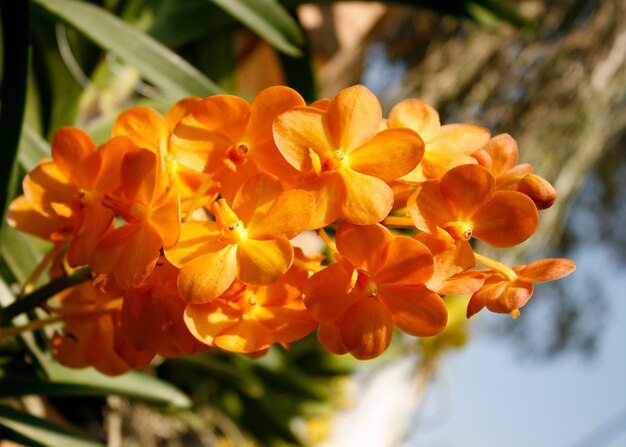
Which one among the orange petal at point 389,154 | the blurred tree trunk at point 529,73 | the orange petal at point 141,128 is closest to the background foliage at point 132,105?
the orange petal at point 141,128

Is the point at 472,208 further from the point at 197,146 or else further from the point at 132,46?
the point at 132,46

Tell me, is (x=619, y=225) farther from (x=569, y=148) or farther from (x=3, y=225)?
(x=3, y=225)

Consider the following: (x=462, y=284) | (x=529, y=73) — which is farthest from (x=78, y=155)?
(x=529, y=73)

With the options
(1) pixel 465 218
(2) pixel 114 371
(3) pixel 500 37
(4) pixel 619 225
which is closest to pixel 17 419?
(2) pixel 114 371

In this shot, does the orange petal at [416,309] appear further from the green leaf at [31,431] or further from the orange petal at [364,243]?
the green leaf at [31,431]

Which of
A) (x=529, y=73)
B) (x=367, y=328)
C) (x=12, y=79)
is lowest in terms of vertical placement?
(x=367, y=328)

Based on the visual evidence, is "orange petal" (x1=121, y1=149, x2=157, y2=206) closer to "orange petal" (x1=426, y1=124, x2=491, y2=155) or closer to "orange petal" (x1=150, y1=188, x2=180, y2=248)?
"orange petal" (x1=150, y1=188, x2=180, y2=248)

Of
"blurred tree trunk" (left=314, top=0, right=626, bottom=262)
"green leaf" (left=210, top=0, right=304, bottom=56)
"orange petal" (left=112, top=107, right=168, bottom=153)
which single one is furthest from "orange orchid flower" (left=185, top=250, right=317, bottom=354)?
"blurred tree trunk" (left=314, top=0, right=626, bottom=262)

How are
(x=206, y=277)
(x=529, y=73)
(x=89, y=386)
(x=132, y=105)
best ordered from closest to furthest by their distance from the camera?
(x=206, y=277) < (x=89, y=386) < (x=132, y=105) < (x=529, y=73)
